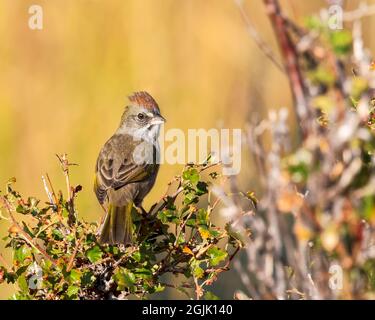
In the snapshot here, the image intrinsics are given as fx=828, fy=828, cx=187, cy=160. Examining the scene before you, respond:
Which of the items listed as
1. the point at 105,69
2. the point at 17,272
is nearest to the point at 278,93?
the point at 105,69

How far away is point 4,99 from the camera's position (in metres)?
4.83

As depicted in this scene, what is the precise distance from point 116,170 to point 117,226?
0.78 m

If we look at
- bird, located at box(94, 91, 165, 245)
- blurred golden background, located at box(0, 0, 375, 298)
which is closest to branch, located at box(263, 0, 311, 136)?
bird, located at box(94, 91, 165, 245)

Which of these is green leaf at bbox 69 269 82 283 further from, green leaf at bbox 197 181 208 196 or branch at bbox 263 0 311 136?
branch at bbox 263 0 311 136

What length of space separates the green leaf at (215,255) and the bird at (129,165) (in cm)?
37

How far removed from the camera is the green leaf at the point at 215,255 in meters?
2.51

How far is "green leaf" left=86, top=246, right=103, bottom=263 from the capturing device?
7.91ft

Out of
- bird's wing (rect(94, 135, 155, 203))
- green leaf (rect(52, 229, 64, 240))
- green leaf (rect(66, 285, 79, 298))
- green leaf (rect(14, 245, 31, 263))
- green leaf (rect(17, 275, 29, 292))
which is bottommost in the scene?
green leaf (rect(66, 285, 79, 298))

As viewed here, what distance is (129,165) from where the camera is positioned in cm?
360

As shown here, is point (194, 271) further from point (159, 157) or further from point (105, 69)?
point (105, 69)

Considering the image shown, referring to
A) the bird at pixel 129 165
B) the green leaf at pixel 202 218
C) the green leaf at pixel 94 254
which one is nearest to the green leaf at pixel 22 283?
the green leaf at pixel 94 254

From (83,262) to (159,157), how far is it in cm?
141

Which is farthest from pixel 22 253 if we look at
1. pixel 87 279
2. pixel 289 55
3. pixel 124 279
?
pixel 289 55

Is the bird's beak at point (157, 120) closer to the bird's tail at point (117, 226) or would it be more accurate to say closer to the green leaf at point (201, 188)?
the bird's tail at point (117, 226)
